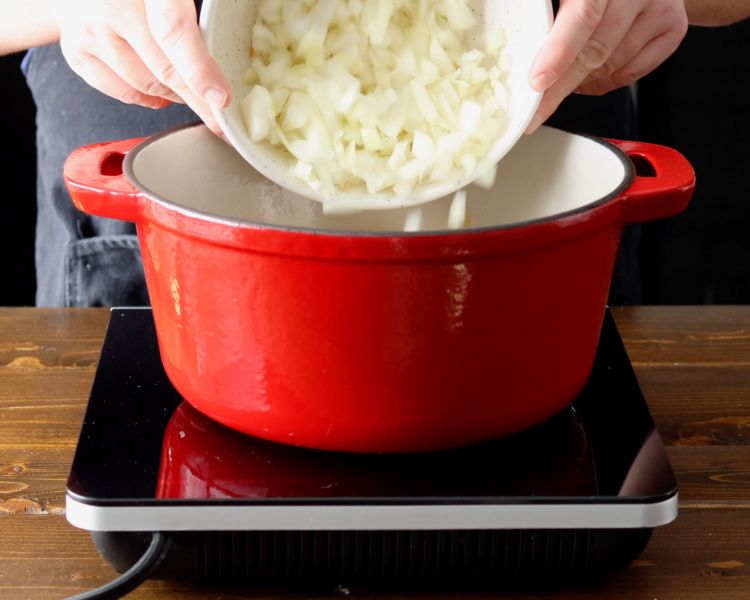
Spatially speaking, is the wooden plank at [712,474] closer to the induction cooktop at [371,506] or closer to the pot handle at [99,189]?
the induction cooktop at [371,506]

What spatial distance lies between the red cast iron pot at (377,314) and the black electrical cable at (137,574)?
107 millimetres

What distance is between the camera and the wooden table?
0.74 meters

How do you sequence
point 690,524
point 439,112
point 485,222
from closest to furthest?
point 690,524 < point 439,112 < point 485,222

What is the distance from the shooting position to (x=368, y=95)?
90cm

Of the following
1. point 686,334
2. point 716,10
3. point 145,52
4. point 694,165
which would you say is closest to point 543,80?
point 145,52

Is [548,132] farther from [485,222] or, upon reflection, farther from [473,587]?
[473,587]

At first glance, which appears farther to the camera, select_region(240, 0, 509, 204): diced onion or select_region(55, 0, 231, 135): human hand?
select_region(240, 0, 509, 204): diced onion

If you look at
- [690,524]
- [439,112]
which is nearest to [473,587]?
[690,524]

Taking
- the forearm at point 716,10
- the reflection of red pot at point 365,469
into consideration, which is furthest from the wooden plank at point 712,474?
the forearm at point 716,10

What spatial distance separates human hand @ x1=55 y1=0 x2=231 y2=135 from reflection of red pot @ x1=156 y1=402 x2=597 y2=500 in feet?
0.86

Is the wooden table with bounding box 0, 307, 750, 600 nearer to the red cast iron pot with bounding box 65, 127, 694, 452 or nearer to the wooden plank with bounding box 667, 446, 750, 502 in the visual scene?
the wooden plank with bounding box 667, 446, 750, 502

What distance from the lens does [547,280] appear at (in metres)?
0.72

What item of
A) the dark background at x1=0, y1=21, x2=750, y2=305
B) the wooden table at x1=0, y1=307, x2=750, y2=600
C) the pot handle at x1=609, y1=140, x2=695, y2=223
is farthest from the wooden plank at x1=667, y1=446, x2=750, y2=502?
the dark background at x1=0, y1=21, x2=750, y2=305

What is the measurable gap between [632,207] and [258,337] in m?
0.29
